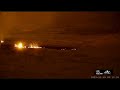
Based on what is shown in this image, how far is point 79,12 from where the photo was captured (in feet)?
6.80

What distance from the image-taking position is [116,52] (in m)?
2.10

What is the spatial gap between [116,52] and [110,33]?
0.19 m

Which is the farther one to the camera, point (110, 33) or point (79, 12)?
point (110, 33)
